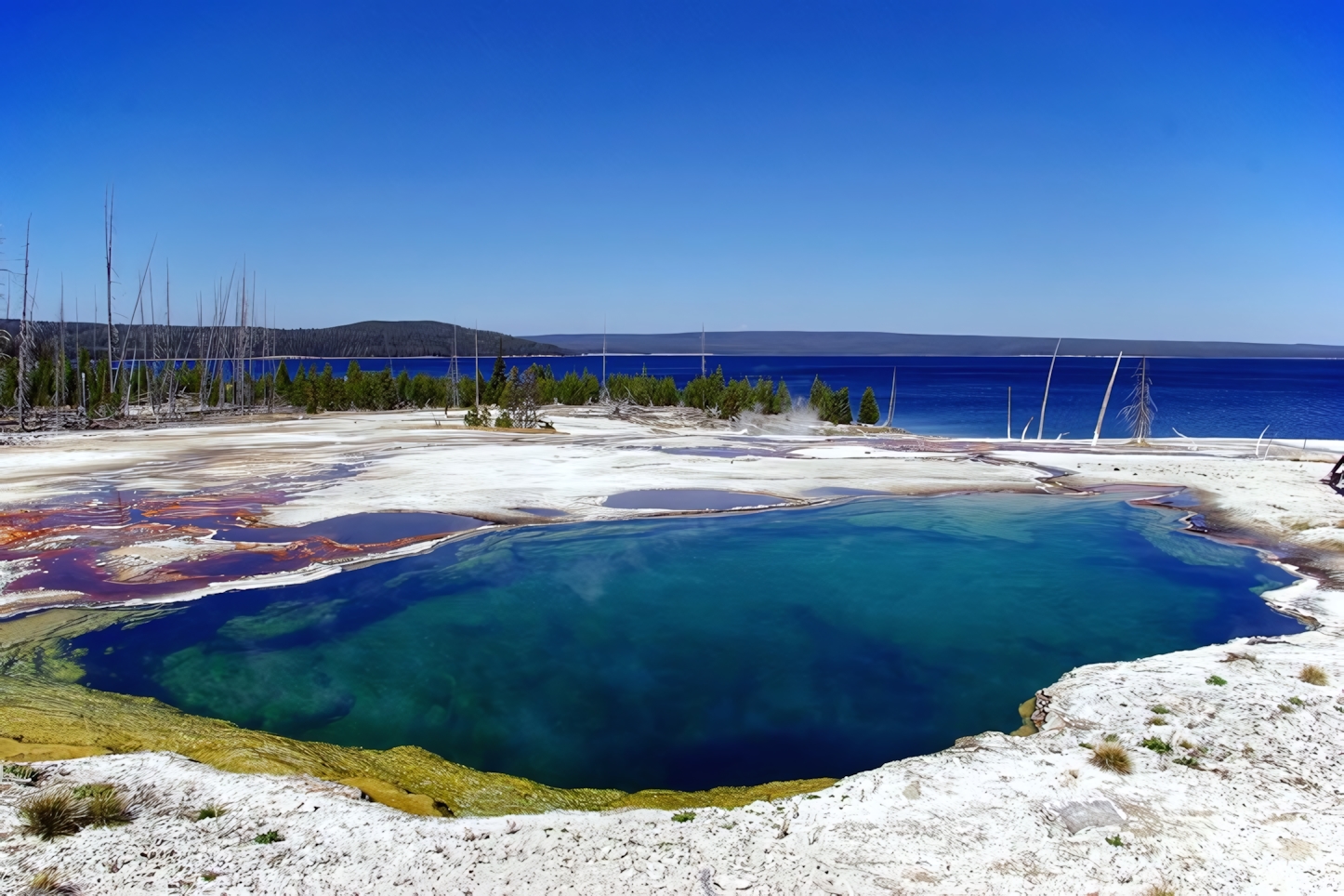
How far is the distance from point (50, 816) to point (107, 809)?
17.5 inches

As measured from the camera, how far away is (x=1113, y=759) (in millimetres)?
9383

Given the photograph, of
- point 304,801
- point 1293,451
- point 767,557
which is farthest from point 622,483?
point 1293,451

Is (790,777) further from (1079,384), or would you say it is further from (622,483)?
(1079,384)

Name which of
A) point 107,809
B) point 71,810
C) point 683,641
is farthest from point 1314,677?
point 71,810

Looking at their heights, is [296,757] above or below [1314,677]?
below

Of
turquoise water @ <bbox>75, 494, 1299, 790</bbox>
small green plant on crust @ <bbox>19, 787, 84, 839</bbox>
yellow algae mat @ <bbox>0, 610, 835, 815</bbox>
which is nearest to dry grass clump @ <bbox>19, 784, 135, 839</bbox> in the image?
small green plant on crust @ <bbox>19, 787, 84, 839</bbox>

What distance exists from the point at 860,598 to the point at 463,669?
29.9 ft

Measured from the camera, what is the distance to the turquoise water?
1162 cm

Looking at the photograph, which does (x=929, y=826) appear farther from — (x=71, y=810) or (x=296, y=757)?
(x=71, y=810)

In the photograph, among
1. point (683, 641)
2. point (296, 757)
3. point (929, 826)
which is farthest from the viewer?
point (683, 641)

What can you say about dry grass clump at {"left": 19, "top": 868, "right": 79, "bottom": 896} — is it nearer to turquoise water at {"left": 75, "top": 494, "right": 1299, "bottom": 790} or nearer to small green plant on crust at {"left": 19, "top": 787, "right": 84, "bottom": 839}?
small green plant on crust at {"left": 19, "top": 787, "right": 84, "bottom": 839}

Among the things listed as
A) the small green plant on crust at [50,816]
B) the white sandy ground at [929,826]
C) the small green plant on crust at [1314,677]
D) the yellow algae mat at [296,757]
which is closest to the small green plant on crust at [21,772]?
the white sandy ground at [929,826]

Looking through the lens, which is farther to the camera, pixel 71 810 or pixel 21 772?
pixel 21 772

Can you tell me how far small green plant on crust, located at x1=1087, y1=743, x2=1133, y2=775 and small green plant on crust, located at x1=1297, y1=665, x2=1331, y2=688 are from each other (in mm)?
4041
